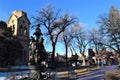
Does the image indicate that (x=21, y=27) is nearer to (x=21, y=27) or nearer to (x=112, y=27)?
(x=21, y=27)

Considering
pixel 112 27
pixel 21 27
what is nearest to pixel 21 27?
pixel 21 27

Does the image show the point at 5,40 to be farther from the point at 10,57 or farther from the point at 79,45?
the point at 79,45

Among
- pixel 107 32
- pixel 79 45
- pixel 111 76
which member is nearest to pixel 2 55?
pixel 107 32

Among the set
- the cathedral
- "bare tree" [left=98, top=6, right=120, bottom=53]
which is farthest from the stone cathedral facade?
"bare tree" [left=98, top=6, right=120, bottom=53]

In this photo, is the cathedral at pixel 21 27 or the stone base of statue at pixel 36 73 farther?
the cathedral at pixel 21 27

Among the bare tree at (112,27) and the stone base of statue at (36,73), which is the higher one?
the bare tree at (112,27)

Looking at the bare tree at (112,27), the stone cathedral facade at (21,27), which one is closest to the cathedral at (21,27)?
the stone cathedral facade at (21,27)

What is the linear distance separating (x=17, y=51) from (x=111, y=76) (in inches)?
1423

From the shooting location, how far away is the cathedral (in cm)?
6161

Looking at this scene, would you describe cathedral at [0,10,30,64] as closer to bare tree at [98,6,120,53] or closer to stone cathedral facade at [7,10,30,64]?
stone cathedral facade at [7,10,30,64]

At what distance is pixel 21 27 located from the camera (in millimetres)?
63344

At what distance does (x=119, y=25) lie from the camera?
159ft

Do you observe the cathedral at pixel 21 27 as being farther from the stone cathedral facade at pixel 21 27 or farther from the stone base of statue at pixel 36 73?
the stone base of statue at pixel 36 73

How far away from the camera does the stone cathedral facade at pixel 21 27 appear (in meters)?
61.6
